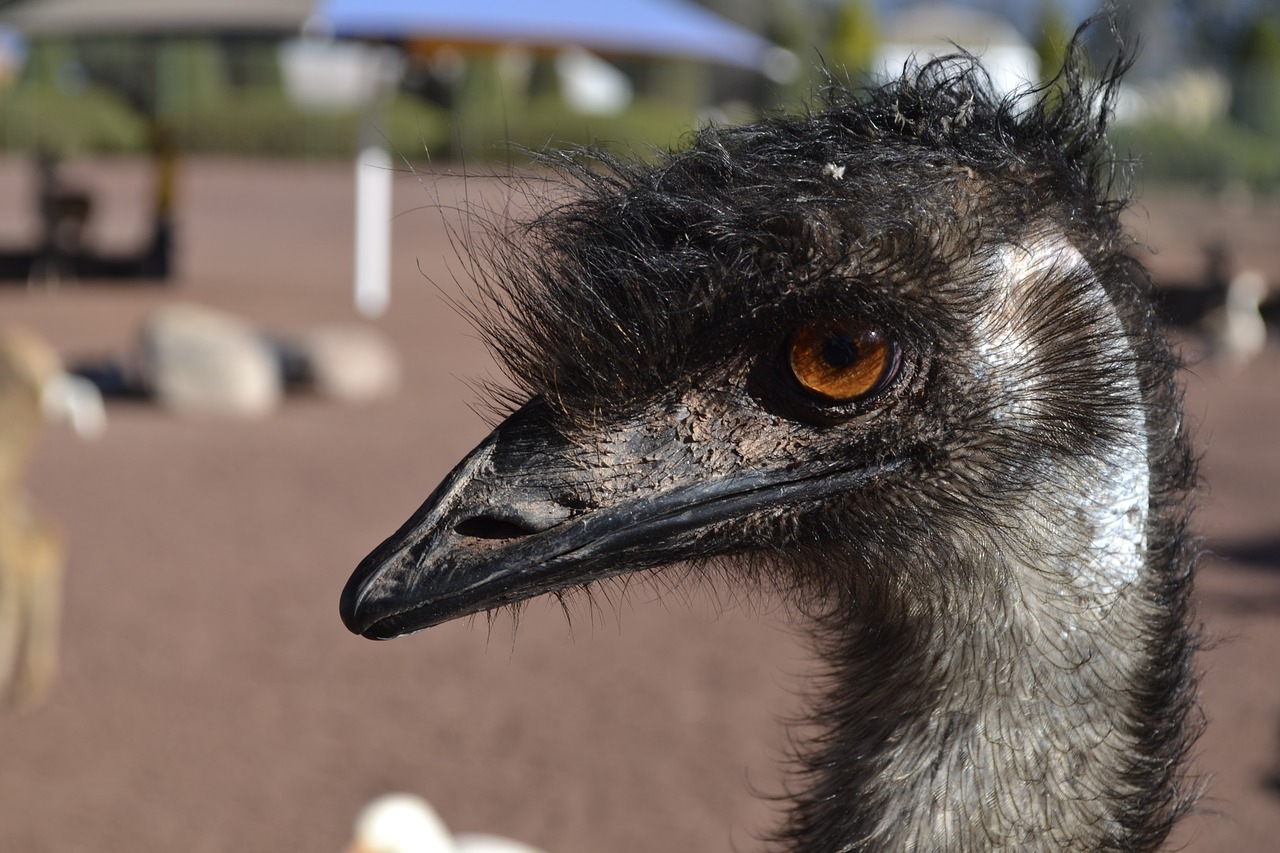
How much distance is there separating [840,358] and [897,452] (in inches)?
6.0

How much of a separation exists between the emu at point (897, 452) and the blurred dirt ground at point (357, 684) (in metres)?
0.75

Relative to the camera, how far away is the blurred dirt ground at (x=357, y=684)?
16.2ft

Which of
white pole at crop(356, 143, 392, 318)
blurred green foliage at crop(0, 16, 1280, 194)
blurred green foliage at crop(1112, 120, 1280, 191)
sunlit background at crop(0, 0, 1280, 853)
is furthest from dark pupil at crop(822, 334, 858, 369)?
blurred green foliage at crop(1112, 120, 1280, 191)

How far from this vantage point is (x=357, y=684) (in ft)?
19.6

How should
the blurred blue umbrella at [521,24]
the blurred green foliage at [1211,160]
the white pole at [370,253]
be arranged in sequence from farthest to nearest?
the blurred green foliage at [1211,160], the white pole at [370,253], the blurred blue umbrella at [521,24]

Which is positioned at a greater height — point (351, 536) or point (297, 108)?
point (297, 108)

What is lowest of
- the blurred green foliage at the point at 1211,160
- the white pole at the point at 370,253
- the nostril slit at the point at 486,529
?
the nostril slit at the point at 486,529

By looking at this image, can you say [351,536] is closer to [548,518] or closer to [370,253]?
[548,518]

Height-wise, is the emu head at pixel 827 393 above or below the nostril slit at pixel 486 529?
above

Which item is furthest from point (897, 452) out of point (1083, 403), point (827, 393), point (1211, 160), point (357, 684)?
point (1211, 160)

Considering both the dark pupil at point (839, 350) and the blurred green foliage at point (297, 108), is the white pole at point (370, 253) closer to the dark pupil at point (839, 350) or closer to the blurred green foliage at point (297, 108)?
the blurred green foliage at point (297, 108)

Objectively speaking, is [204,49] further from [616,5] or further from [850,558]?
[850,558]

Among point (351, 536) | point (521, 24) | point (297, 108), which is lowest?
point (351, 536)

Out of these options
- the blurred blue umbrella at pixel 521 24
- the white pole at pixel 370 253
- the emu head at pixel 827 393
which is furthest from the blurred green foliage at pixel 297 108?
the emu head at pixel 827 393
